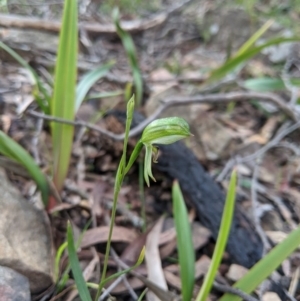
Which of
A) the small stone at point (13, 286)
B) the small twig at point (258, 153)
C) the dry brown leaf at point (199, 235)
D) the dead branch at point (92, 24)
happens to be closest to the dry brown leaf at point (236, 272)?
the dry brown leaf at point (199, 235)

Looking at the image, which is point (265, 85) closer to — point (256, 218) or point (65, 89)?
point (256, 218)

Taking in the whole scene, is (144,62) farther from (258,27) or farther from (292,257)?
(292,257)

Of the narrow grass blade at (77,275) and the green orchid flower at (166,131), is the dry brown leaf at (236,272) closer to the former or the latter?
the narrow grass blade at (77,275)

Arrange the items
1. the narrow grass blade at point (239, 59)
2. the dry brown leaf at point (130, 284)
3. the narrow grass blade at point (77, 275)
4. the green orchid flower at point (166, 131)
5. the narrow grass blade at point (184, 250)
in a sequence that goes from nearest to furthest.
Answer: the green orchid flower at point (166, 131) → the narrow grass blade at point (77, 275) → the narrow grass blade at point (184, 250) → the dry brown leaf at point (130, 284) → the narrow grass blade at point (239, 59)

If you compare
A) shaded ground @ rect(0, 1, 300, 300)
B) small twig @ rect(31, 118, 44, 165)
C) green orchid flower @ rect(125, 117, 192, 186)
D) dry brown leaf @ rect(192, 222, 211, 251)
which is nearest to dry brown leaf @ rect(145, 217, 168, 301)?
shaded ground @ rect(0, 1, 300, 300)

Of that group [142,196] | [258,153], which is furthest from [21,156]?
[258,153]

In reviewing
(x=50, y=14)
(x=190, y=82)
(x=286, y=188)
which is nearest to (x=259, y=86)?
(x=190, y=82)
